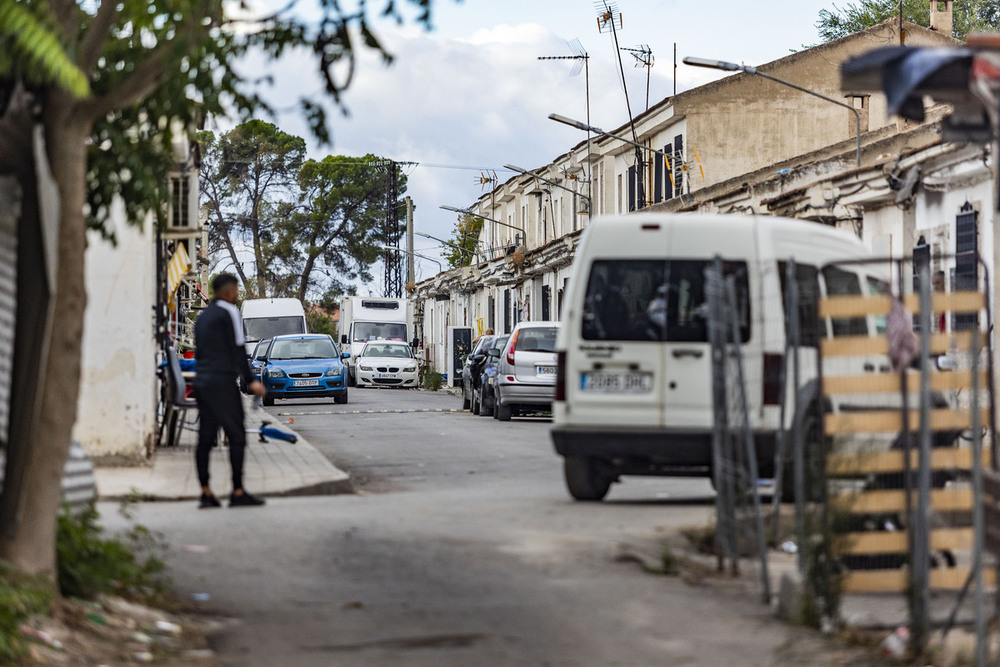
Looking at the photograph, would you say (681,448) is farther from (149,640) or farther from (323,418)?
(323,418)

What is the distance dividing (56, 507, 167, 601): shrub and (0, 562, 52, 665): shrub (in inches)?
19.9

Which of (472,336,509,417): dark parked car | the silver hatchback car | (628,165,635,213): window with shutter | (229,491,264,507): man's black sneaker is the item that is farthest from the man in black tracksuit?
(628,165,635,213): window with shutter

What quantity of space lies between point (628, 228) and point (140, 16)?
5.23m

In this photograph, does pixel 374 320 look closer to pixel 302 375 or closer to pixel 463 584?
pixel 302 375

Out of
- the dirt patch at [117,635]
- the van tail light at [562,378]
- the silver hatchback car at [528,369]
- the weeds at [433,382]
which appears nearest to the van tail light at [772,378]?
the van tail light at [562,378]

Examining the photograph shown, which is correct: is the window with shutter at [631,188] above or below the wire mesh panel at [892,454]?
above

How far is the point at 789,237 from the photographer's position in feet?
37.8

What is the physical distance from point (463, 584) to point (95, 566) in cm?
194

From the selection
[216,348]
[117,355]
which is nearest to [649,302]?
[216,348]

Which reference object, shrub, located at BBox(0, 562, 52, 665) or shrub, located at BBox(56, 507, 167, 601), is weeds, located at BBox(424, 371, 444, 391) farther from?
shrub, located at BBox(0, 562, 52, 665)

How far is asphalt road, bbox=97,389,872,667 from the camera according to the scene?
21.6ft

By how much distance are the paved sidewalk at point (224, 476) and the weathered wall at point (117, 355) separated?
0.36 metres

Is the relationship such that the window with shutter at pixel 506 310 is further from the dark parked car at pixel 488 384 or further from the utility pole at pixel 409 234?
the dark parked car at pixel 488 384

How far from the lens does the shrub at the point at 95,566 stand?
709 cm
